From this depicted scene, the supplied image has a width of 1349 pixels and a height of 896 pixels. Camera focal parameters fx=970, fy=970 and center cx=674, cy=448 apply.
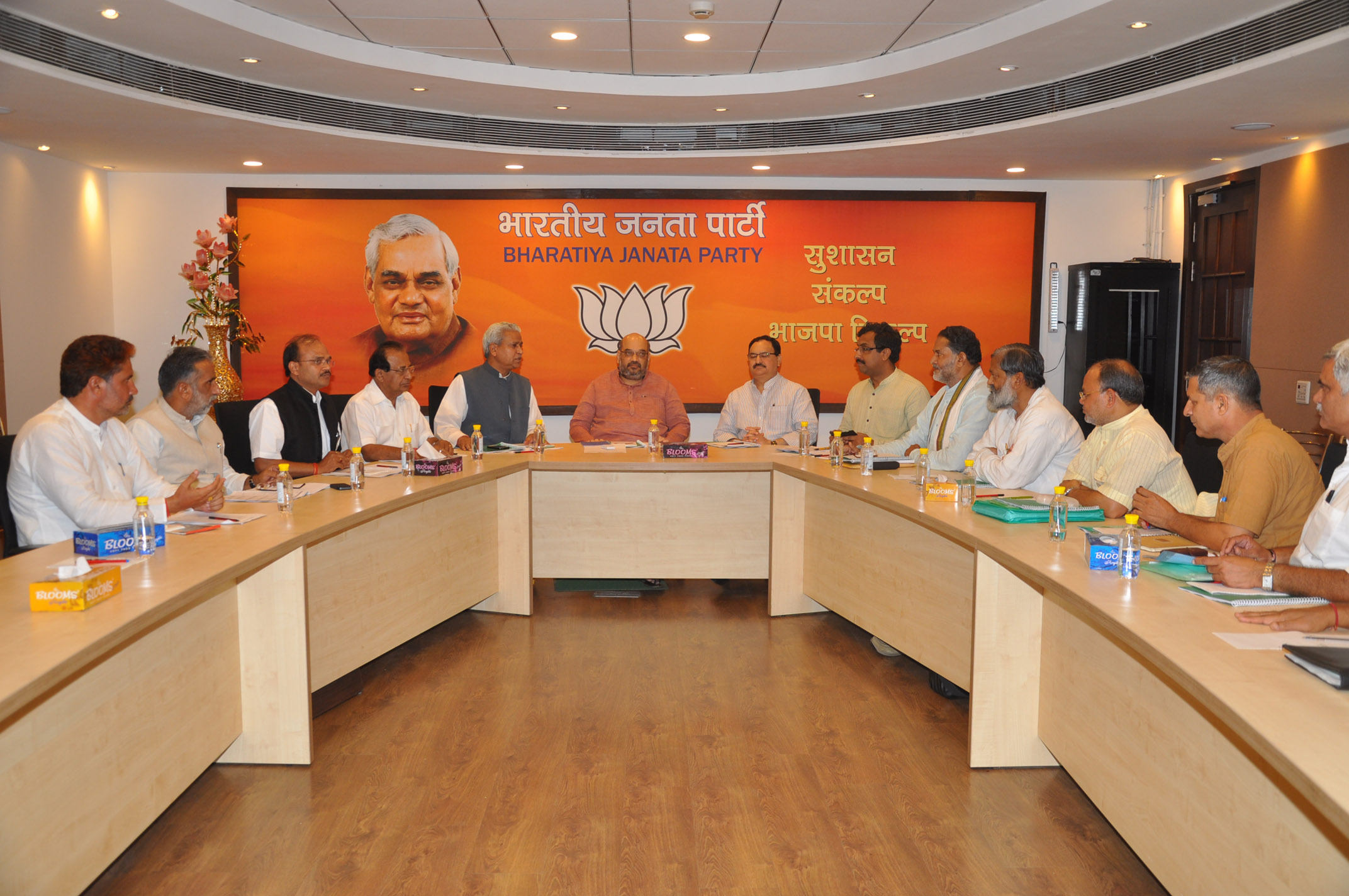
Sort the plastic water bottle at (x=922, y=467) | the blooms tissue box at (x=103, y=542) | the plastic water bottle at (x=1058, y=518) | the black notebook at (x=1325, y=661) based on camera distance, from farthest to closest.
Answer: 1. the plastic water bottle at (x=922, y=467)
2. the plastic water bottle at (x=1058, y=518)
3. the blooms tissue box at (x=103, y=542)
4. the black notebook at (x=1325, y=661)

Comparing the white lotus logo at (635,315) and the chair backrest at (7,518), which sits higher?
the white lotus logo at (635,315)

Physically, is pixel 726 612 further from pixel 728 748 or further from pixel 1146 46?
pixel 1146 46

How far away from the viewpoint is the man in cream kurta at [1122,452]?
3.61 m

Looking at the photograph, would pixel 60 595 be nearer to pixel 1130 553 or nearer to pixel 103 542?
pixel 103 542

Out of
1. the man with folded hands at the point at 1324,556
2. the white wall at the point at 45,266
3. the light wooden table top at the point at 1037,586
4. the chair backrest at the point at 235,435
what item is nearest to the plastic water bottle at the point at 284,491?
the light wooden table top at the point at 1037,586

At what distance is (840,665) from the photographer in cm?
449

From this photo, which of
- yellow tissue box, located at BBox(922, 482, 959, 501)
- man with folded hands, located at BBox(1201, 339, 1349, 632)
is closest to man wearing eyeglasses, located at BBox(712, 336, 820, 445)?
yellow tissue box, located at BBox(922, 482, 959, 501)

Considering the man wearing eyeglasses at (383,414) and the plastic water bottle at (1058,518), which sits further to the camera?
the man wearing eyeglasses at (383,414)

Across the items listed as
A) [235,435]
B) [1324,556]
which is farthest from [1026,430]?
[235,435]

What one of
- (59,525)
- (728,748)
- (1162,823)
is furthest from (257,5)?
(1162,823)

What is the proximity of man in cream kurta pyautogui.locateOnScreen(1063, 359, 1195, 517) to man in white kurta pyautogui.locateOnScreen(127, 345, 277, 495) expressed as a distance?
3.53 m

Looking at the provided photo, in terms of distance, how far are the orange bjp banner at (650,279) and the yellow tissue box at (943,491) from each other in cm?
436

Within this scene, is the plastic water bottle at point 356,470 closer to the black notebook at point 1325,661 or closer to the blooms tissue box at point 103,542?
the blooms tissue box at point 103,542

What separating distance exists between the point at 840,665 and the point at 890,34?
344cm
